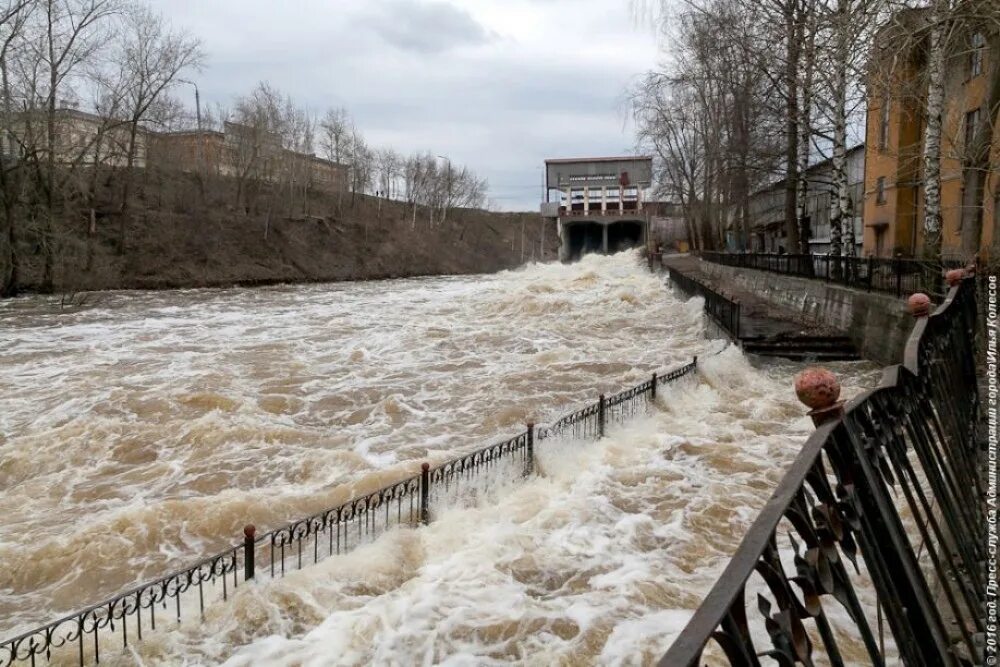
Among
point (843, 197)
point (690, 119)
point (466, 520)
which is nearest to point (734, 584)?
point (466, 520)

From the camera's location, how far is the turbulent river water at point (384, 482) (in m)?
5.34

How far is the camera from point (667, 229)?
3059 inches

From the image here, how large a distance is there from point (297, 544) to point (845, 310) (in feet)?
44.1

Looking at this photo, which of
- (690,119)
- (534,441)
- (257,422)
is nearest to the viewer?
(534,441)

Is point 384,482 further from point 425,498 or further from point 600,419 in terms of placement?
point 600,419

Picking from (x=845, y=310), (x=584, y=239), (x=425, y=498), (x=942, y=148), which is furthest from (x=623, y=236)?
(x=425, y=498)

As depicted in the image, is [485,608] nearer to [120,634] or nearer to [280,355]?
[120,634]

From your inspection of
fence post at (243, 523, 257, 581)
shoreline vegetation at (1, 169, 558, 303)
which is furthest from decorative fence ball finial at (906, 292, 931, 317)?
shoreline vegetation at (1, 169, 558, 303)

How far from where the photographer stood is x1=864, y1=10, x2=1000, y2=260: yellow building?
10.7 metres

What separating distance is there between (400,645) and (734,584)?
4457 millimetres

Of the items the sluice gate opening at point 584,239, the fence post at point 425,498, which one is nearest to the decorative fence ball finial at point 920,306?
the fence post at point 425,498

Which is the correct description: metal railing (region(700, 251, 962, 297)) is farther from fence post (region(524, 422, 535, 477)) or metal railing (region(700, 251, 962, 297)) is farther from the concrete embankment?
fence post (region(524, 422, 535, 477))

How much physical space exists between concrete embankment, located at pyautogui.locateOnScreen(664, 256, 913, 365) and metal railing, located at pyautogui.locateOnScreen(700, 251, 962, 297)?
0.25 m

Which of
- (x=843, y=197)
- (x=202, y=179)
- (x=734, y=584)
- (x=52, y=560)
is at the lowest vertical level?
(x=52, y=560)
